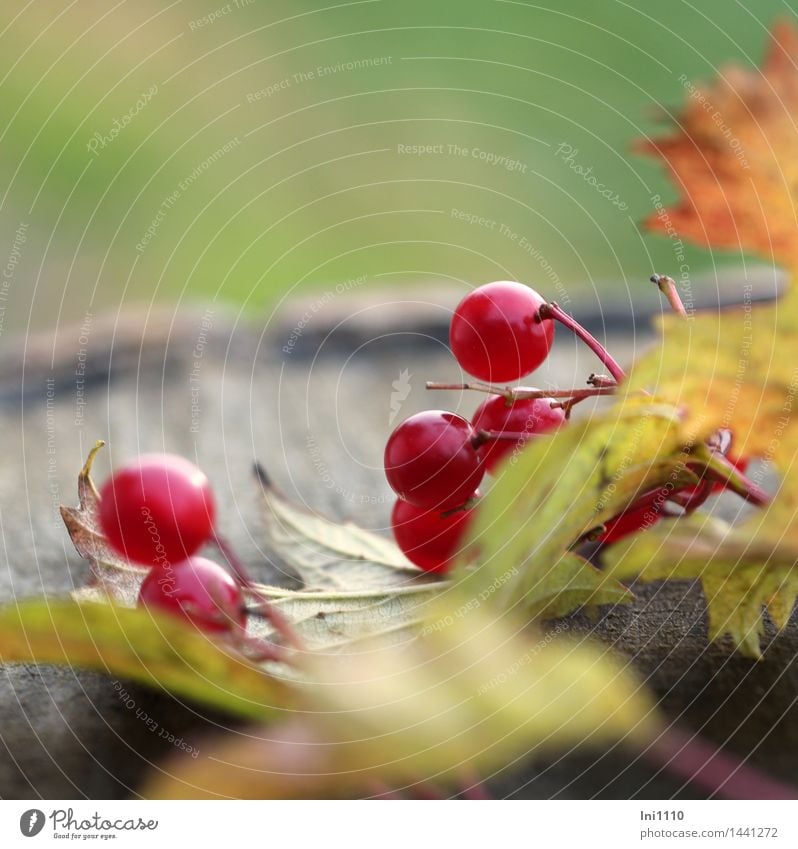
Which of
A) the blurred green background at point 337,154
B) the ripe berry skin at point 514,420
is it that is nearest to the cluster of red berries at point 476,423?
the ripe berry skin at point 514,420

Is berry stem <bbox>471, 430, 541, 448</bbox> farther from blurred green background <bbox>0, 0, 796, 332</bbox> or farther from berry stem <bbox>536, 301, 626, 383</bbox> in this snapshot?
blurred green background <bbox>0, 0, 796, 332</bbox>

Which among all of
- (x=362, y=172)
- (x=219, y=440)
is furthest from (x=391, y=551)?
(x=362, y=172)

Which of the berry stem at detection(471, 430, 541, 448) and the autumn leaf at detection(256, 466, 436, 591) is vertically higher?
the berry stem at detection(471, 430, 541, 448)

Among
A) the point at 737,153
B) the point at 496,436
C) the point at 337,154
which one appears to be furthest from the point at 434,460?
the point at 337,154

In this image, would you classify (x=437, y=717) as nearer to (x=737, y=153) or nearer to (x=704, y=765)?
(x=704, y=765)

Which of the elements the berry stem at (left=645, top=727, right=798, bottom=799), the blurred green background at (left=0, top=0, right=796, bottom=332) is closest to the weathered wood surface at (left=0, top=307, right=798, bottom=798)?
the berry stem at (left=645, top=727, right=798, bottom=799)

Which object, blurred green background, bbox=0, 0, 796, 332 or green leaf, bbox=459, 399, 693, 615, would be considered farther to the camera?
blurred green background, bbox=0, 0, 796, 332

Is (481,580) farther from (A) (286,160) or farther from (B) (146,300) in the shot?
(A) (286,160)
